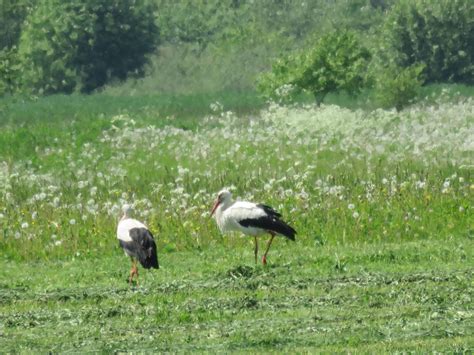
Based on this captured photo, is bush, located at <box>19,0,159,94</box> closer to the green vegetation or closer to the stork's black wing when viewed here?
the green vegetation

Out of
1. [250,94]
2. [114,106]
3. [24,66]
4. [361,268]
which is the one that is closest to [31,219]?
[361,268]

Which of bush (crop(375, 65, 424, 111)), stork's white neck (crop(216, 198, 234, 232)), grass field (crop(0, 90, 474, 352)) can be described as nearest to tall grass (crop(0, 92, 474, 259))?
grass field (crop(0, 90, 474, 352))

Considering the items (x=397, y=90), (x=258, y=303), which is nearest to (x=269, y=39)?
(x=397, y=90)

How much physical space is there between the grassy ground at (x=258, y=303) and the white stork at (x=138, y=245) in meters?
0.36

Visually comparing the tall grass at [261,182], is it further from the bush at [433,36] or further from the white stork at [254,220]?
the bush at [433,36]

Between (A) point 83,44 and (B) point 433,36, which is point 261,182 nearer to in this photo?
(B) point 433,36

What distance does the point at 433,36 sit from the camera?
3344 inches

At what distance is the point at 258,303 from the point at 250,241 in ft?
Result: 31.1

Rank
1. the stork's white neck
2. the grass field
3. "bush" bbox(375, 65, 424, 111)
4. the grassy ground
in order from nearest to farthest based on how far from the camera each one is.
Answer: the grassy ground → the grass field → the stork's white neck → "bush" bbox(375, 65, 424, 111)

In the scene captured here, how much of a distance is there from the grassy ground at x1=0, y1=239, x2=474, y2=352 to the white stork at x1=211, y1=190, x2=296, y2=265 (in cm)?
50

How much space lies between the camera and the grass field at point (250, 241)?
1605 centimetres

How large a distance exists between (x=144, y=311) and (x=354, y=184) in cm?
1374

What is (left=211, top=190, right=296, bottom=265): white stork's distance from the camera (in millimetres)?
23859

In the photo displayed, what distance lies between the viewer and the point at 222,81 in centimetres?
9212
